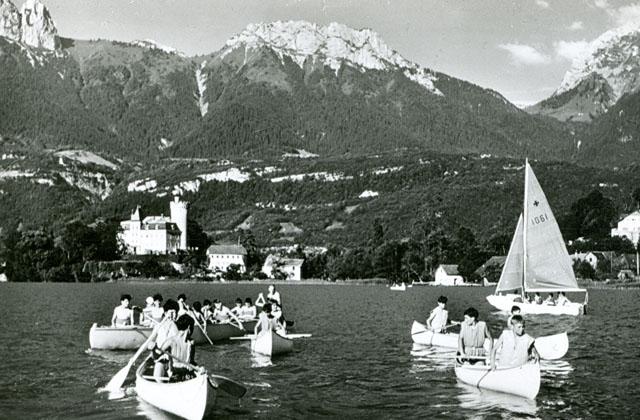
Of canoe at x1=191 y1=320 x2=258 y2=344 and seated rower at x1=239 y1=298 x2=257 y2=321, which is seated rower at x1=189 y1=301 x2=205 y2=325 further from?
seated rower at x1=239 y1=298 x2=257 y2=321

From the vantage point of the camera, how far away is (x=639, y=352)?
44.4m

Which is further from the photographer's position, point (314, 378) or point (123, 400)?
point (314, 378)

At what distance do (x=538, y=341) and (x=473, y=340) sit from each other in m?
10.2

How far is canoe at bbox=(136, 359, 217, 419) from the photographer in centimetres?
2319

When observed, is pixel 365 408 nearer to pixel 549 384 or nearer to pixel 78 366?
pixel 549 384

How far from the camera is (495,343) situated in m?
28.9

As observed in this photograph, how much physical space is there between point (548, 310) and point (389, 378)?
41352 mm

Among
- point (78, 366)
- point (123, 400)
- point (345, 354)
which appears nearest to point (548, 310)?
point (345, 354)

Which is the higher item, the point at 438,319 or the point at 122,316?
the point at 122,316

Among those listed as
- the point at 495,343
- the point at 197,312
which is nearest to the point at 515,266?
the point at 197,312

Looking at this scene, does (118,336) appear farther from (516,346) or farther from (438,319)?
(516,346)

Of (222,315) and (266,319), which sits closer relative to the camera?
(266,319)

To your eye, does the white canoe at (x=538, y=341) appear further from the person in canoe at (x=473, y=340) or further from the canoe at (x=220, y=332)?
the canoe at (x=220, y=332)

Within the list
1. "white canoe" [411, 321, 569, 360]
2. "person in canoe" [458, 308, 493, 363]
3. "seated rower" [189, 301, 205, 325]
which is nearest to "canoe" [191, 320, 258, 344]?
"seated rower" [189, 301, 205, 325]
